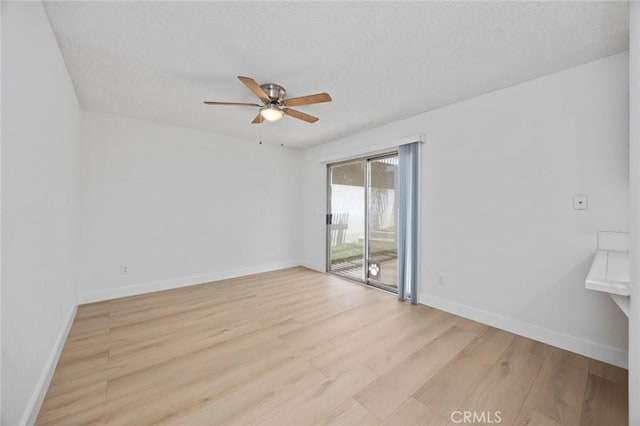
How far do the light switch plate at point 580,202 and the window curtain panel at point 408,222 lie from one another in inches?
57.0

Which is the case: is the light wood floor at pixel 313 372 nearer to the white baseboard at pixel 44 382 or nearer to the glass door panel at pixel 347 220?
the white baseboard at pixel 44 382

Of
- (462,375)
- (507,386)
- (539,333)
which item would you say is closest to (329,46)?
(462,375)

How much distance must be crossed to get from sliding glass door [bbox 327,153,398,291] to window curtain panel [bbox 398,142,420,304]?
366 mm

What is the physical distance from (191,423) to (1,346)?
974mm

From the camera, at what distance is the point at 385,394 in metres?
1.68

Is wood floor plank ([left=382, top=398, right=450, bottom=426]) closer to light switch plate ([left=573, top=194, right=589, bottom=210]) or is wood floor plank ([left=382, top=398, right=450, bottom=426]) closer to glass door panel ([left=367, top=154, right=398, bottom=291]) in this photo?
light switch plate ([left=573, top=194, right=589, bottom=210])

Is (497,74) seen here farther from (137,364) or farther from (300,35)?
(137,364)

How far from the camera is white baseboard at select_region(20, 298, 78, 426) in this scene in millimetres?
1390

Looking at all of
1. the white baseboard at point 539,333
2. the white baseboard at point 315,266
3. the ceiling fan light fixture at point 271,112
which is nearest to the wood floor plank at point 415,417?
the white baseboard at point 539,333

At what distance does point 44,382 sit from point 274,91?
2832 millimetres

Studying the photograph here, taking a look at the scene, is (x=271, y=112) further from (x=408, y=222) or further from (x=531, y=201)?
(x=531, y=201)

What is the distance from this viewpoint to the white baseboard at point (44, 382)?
54.7 inches

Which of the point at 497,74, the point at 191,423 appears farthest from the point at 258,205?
the point at 497,74

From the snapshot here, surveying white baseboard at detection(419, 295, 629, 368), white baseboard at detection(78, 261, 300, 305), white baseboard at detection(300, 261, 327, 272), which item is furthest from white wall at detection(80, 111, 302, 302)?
white baseboard at detection(419, 295, 629, 368)
